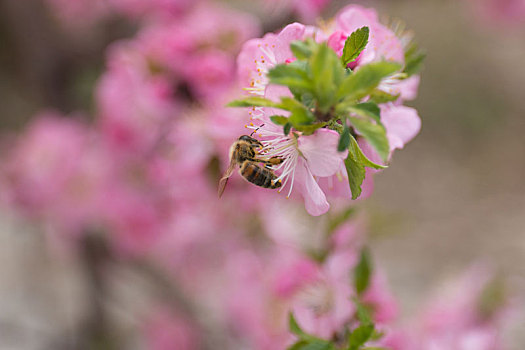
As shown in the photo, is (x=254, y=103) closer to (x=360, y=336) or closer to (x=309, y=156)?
(x=309, y=156)

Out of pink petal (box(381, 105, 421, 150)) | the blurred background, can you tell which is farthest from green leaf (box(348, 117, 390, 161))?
the blurred background

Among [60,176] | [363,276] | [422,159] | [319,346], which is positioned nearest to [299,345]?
[319,346]

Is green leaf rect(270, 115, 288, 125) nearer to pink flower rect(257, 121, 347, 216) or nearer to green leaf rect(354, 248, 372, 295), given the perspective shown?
pink flower rect(257, 121, 347, 216)

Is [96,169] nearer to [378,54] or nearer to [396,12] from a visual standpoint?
[378,54]

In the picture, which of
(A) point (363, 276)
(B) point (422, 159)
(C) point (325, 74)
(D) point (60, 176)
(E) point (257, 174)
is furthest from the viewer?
(B) point (422, 159)

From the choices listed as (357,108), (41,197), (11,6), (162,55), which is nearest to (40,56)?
(11,6)

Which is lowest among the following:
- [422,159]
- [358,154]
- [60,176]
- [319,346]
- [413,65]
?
[319,346]
